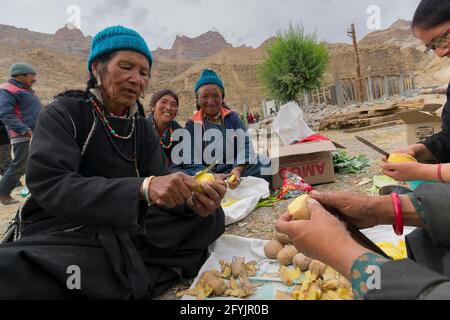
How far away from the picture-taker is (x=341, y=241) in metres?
1.05

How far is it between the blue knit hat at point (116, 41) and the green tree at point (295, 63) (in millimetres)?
14060

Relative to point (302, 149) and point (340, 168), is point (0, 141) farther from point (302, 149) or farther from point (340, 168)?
point (340, 168)

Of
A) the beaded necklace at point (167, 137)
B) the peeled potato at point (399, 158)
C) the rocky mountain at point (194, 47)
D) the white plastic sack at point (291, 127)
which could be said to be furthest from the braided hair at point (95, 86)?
the rocky mountain at point (194, 47)

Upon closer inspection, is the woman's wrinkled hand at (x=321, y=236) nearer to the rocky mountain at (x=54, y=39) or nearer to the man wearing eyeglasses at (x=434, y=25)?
the man wearing eyeglasses at (x=434, y=25)

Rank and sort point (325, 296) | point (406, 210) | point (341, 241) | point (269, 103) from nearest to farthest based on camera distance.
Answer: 1. point (341, 241)
2. point (406, 210)
3. point (325, 296)
4. point (269, 103)

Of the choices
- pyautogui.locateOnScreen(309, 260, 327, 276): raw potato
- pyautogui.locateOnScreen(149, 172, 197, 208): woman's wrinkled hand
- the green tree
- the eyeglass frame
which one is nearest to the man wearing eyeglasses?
the eyeglass frame

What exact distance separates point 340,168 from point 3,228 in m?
4.87

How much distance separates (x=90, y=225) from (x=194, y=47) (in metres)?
135

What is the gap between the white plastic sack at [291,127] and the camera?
4.84 metres

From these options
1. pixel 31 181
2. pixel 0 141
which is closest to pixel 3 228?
pixel 0 141

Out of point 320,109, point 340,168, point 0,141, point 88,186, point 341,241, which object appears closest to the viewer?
point 341,241

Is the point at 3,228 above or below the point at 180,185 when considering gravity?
below

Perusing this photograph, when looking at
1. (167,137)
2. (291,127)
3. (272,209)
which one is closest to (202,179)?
(272,209)

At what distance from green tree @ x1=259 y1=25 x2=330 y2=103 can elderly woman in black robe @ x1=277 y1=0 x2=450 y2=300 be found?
14.7 meters
